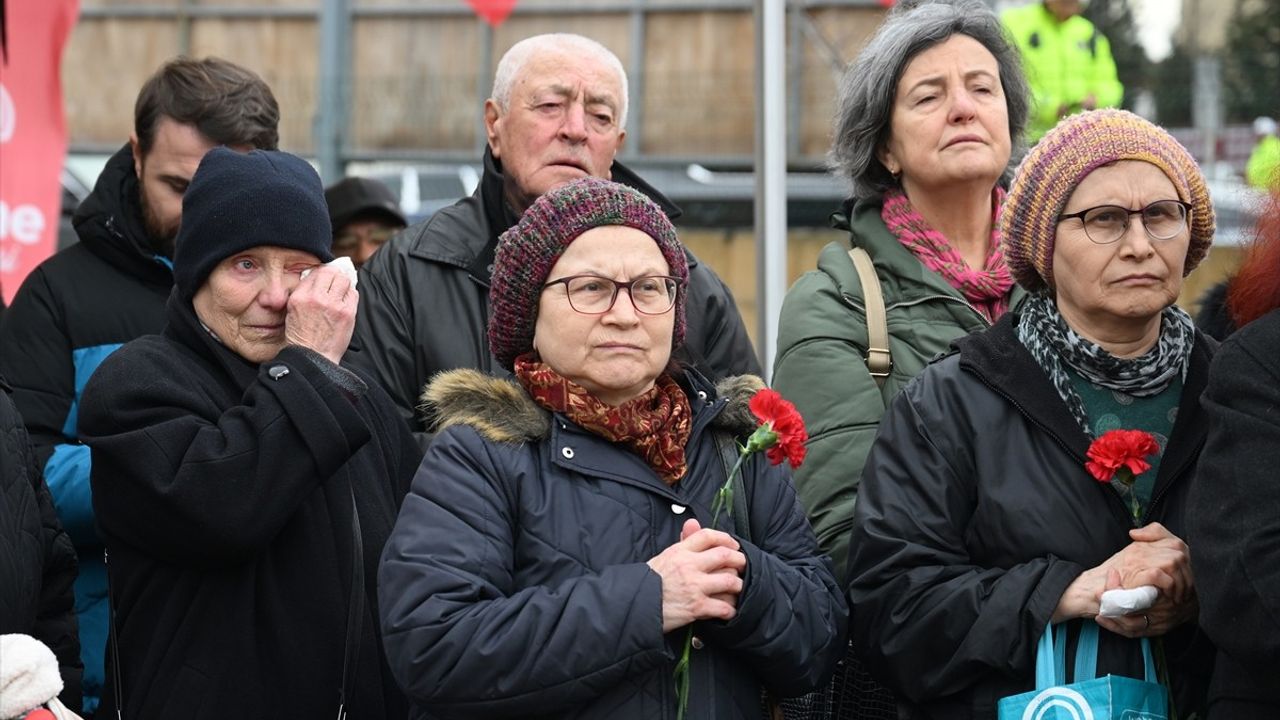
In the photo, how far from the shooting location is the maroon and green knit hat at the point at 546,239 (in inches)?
116

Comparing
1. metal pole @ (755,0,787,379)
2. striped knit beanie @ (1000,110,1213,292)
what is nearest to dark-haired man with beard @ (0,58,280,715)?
metal pole @ (755,0,787,379)

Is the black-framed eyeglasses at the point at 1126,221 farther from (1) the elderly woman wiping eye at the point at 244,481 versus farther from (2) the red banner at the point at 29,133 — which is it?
(2) the red banner at the point at 29,133

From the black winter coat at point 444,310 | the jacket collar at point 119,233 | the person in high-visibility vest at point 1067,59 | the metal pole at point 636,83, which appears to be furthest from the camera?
the metal pole at point 636,83

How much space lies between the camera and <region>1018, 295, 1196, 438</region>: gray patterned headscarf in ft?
10.2

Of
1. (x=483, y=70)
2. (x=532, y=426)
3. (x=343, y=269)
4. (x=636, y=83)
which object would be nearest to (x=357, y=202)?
(x=343, y=269)

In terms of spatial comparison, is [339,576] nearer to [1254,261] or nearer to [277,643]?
[277,643]

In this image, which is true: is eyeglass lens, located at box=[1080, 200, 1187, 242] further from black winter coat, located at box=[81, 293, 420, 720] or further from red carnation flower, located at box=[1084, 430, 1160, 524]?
black winter coat, located at box=[81, 293, 420, 720]

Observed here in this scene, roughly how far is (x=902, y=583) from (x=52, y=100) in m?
3.70

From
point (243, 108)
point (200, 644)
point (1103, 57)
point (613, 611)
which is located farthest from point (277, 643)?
point (1103, 57)

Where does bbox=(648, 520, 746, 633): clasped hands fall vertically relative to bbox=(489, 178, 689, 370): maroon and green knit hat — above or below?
below

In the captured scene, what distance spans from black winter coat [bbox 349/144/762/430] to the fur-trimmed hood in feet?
2.59

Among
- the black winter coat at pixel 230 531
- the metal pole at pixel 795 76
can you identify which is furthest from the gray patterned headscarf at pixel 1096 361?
the metal pole at pixel 795 76

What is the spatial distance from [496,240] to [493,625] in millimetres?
1714

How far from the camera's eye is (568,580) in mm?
Result: 2732
